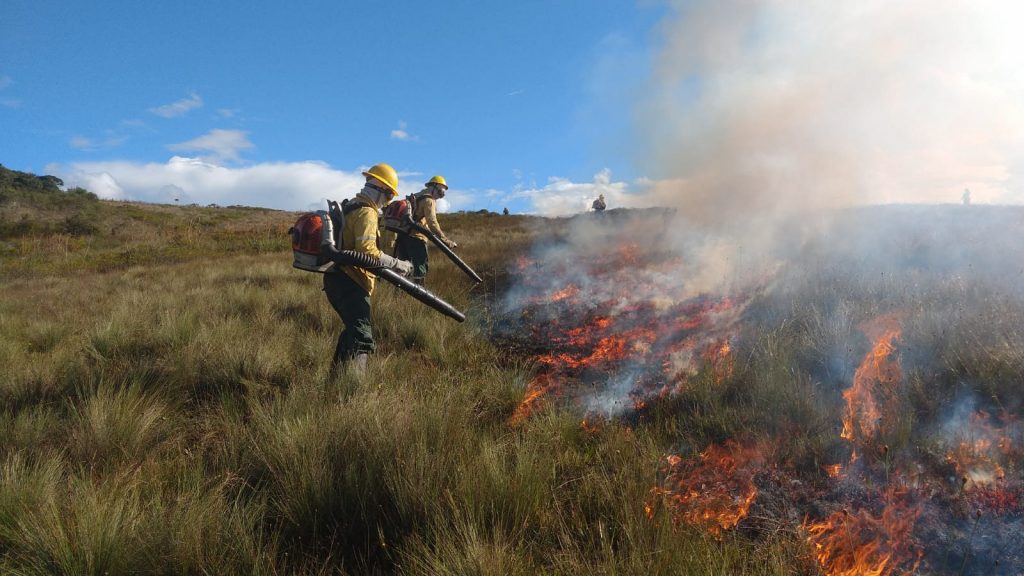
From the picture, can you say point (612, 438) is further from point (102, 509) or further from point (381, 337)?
point (381, 337)

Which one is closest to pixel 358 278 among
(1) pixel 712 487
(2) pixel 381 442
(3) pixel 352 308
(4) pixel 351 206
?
(3) pixel 352 308

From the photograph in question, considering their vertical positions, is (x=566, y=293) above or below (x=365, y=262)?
below

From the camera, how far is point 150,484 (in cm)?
288

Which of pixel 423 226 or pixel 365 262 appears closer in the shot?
pixel 365 262

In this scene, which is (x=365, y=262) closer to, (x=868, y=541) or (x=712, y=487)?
(x=712, y=487)

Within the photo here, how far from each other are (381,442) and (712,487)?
2249 mm

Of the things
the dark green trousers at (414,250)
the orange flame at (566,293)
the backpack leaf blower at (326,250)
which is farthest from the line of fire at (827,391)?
the dark green trousers at (414,250)

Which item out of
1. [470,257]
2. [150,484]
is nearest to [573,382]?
[150,484]

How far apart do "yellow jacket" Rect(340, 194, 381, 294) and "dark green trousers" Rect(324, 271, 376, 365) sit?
9cm

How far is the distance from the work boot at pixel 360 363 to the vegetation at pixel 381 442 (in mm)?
→ 116

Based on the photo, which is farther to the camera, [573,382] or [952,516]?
[573,382]

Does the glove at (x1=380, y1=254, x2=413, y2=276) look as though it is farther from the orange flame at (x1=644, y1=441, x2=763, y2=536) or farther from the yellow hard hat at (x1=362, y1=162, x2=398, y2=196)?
the orange flame at (x1=644, y1=441, x2=763, y2=536)

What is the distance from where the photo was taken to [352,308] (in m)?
4.87

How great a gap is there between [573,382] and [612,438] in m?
1.83
